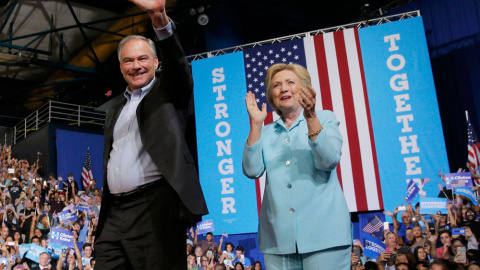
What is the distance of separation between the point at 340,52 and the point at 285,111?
732 centimetres

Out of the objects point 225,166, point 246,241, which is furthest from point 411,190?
point 225,166

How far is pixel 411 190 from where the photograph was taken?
24.4 feet

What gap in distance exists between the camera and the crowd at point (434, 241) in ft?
18.7

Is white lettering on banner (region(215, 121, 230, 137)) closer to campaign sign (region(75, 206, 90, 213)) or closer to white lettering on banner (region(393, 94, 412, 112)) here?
campaign sign (region(75, 206, 90, 213))

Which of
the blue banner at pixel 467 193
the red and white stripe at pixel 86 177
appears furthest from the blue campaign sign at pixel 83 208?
the blue banner at pixel 467 193

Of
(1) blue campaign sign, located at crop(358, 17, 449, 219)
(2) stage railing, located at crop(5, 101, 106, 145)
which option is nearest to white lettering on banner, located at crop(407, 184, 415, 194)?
(1) blue campaign sign, located at crop(358, 17, 449, 219)

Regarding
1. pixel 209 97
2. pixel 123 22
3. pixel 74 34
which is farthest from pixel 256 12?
pixel 74 34

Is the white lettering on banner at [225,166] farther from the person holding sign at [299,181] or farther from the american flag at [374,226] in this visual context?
the person holding sign at [299,181]

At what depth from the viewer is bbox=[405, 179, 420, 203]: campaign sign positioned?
24.4 feet

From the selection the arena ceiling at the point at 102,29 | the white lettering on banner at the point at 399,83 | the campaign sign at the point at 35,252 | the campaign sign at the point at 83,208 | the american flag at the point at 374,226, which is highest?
the arena ceiling at the point at 102,29

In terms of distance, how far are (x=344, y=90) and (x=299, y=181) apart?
23.8 ft

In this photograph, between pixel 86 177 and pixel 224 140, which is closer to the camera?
pixel 224 140

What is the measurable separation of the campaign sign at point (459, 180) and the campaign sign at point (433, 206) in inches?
13.0

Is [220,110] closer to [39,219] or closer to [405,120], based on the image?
[405,120]
